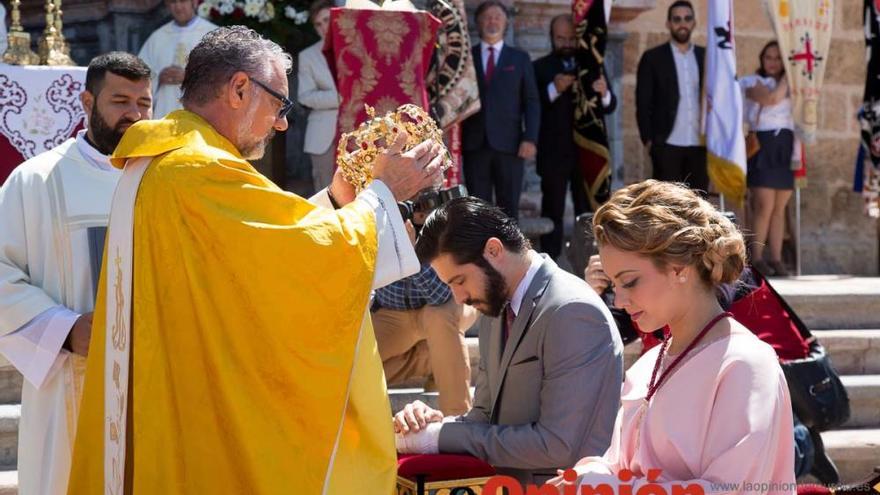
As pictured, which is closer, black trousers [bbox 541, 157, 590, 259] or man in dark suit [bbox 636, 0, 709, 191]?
black trousers [bbox 541, 157, 590, 259]

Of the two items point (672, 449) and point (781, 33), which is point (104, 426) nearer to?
point (672, 449)

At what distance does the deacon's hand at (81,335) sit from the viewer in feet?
12.9

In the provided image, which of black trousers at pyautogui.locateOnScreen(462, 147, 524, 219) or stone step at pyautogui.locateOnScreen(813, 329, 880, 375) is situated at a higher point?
black trousers at pyautogui.locateOnScreen(462, 147, 524, 219)

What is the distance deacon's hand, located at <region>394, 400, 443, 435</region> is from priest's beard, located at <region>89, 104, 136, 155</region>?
1.31 meters

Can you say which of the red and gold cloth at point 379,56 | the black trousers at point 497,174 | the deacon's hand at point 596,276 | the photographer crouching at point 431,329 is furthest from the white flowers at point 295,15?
the deacon's hand at point 596,276

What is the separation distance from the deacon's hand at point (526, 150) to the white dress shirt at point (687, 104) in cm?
132

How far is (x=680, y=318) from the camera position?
2891mm

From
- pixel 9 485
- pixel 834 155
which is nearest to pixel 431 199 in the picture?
pixel 9 485

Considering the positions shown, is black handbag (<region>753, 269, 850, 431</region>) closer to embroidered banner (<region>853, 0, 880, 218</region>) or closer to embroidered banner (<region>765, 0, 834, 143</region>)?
embroidered banner (<region>765, 0, 834, 143</region>)

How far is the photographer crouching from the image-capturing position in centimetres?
599

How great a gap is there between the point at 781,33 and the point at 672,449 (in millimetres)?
7604

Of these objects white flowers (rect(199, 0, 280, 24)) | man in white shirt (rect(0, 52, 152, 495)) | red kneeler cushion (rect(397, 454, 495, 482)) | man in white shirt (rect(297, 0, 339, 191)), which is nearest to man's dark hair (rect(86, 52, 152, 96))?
man in white shirt (rect(0, 52, 152, 495))

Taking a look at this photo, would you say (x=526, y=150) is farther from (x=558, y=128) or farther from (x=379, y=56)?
(x=379, y=56)

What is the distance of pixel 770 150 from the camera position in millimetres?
10031
